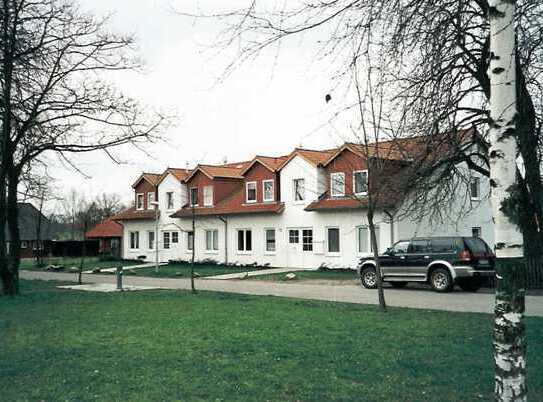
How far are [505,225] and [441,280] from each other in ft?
57.7

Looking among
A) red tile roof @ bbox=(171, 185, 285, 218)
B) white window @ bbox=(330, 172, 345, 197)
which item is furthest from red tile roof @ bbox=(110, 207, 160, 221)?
white window @ bbox=(330, 172, 345, 197)

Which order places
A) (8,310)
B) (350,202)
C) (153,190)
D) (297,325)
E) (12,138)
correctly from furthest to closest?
(153,190)
(350,202)
(12,138)
(8,310)
(297,325)

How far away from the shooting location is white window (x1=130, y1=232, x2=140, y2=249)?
162 ft

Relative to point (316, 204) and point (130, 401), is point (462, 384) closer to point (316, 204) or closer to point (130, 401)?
point (130, 401)

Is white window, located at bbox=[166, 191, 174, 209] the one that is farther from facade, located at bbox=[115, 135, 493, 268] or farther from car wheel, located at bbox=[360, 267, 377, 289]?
car wheel, located at bbox=[360, 267, 377, 289]

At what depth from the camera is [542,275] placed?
2125cm

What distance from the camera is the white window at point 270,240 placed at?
37.9 metres

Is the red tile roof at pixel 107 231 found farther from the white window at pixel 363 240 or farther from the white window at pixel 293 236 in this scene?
the white window at pixel 363 240

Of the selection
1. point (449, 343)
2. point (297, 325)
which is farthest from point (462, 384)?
point (297, 325)

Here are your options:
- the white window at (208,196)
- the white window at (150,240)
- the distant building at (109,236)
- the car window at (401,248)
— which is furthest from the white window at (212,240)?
the car window at (401,248)

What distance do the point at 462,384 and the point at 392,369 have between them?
3.48 feet

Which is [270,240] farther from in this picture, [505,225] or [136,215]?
[505,225]

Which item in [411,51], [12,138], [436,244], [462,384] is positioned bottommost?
[462,384]

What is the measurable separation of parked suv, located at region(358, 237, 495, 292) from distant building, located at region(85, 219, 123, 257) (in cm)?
3939
